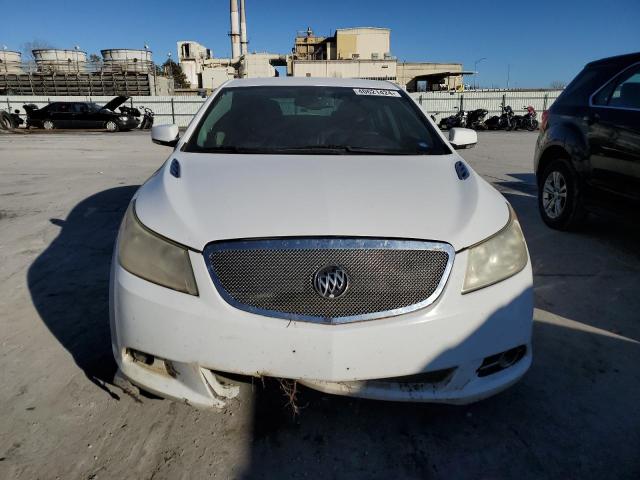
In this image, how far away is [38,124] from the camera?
75.6 ft

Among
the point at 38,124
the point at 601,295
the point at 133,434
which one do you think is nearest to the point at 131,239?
the point at 133,434

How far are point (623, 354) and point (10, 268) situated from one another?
4.27 metres

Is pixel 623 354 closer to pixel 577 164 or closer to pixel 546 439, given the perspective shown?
pixel 546 439

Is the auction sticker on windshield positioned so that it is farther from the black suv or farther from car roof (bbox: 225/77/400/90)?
the black suv

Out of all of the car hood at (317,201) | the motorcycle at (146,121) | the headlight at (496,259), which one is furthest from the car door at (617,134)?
the motorcycle at (146,121)

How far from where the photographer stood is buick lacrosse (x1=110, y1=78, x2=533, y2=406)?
1.67m

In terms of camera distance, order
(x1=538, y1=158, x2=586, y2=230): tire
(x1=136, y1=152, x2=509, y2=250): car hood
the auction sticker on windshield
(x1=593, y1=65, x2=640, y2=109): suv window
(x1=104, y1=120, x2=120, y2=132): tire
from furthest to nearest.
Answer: (x1=104, y1=120, x2=120, y2=132): tire → (x1=538, y1=158, x2=586, y2=230): tire → (x1=593, y1=65, x2=640, y2=109): suv window → the auction sticker on windshield → (x1=136, y1=152, x2=509, y2=250): car hood

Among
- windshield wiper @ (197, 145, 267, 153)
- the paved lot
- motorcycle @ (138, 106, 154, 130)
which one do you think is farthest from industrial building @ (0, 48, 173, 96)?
the paved lot

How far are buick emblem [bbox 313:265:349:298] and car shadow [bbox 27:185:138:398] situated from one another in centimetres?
121

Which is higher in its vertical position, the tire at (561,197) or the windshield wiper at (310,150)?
the windshield wiper at (310,150)

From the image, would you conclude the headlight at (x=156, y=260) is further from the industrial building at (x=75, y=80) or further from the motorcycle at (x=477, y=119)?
the industrial building at (x=75, y=80)

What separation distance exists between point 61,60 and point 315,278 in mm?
59340

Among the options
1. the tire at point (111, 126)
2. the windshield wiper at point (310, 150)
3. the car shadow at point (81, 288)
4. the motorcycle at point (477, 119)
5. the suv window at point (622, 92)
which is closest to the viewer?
the car shadow at point (81, 288)

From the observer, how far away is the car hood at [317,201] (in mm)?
1765
